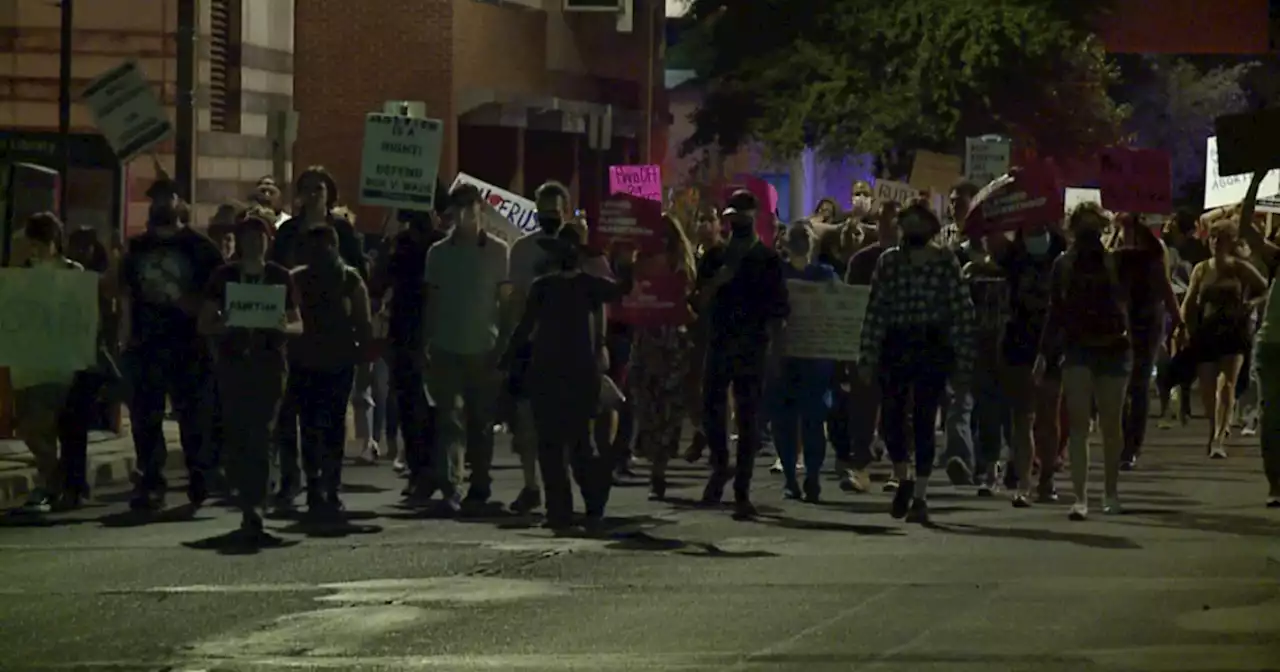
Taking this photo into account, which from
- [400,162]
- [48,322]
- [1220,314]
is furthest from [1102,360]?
[48,322]

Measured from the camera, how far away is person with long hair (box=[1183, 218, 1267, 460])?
2125cm

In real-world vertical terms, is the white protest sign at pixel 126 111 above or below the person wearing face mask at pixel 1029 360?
above

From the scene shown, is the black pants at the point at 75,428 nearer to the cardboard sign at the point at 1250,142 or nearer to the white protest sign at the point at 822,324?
the white protest sign at the point at 822,324

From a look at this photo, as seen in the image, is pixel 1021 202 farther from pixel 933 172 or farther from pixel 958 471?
pixel 933 172

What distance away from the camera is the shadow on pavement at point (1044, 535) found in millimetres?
14805

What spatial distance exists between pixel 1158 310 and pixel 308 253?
5999 mm

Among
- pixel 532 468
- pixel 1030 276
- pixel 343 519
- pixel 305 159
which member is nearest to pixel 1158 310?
pixel 1030 276

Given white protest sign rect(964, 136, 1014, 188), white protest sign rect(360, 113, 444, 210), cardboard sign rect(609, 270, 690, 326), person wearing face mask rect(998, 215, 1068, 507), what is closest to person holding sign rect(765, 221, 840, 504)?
cardboard sign rect(609, 270, 690, 326)

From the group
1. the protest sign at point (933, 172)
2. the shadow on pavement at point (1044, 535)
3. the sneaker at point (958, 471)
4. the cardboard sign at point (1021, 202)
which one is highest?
the protest sign at point (933, 172)

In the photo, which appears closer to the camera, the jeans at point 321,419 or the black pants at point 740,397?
the jeans at point 321,419

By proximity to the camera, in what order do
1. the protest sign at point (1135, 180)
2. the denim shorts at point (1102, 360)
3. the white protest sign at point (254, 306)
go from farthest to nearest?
the protest sign at point (1135, 180) → the denim shorts at point (1102, 360) → the white protest sign at point (254, 306)

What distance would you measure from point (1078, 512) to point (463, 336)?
12.3 feet

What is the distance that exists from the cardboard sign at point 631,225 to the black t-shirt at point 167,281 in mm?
2679

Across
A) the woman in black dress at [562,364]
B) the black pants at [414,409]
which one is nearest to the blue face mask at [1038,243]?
the woman in black dress at [562,364]
